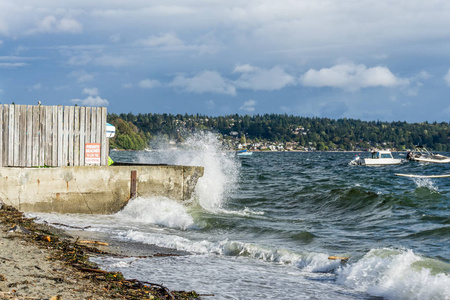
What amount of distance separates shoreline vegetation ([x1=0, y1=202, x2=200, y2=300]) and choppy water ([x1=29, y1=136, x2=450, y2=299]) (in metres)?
0.68

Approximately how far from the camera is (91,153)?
16.0 metres

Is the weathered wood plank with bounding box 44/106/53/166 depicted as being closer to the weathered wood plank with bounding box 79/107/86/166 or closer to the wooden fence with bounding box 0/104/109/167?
the wooden fence with bounding box 0/104/109/167

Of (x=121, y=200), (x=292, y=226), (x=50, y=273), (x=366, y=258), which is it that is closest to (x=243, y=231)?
(x=292, y=226)

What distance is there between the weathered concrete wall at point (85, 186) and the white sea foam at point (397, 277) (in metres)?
8.03

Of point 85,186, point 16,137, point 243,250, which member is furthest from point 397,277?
point 16,137

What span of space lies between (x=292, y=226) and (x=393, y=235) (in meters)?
3.32

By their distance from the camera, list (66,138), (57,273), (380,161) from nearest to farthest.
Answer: (57,273)
(66,138)
(380,161)

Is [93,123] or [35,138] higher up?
[93,123]

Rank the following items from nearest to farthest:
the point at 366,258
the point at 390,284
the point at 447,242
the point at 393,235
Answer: the point at 390,284
the point at 366,258
the point at 447,242
the point at 393,235

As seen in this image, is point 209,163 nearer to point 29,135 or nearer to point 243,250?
point 29,135

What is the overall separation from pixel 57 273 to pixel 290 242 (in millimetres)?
7813

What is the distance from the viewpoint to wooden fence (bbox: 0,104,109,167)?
15.1 metres

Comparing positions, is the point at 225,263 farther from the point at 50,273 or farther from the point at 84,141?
the point at 84,141

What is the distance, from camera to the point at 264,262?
11305 millimetres
